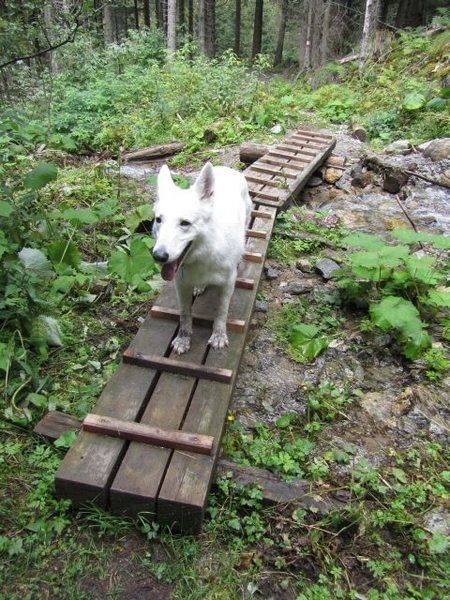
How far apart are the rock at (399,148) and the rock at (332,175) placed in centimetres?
151

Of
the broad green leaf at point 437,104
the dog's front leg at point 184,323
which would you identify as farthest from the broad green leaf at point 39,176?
the broad green leaf at point 437,104

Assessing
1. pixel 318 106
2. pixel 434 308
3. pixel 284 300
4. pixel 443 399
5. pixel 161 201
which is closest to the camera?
pixel 161 201

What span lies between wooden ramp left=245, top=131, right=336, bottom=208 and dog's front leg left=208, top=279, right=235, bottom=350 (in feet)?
9.72

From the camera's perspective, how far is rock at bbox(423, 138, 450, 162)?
8.47 meters

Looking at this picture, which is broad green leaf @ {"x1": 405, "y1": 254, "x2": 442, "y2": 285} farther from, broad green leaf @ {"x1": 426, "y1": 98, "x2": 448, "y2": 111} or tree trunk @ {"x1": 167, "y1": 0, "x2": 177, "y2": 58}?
tree trunk @ {"x1": 167, "y1": 0, "x2": 177, "y2": 58}

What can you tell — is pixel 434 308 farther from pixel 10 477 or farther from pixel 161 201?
pixel 10 477

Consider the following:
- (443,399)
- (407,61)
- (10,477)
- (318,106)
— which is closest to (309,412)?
(443,399)

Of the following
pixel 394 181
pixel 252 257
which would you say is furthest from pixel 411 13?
pixel 252 257

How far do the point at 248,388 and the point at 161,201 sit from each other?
176 centimetres

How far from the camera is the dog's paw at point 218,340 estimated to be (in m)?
3.79

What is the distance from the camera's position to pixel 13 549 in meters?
2.50

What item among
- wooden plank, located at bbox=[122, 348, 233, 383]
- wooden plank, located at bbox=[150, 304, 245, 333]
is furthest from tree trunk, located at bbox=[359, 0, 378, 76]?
wooden plank, located at bbox=[122, 348, 233, 383]

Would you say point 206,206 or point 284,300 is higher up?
point 206,206

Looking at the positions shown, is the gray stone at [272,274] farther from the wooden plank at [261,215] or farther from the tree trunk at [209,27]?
the tree trunk at [209,27]
